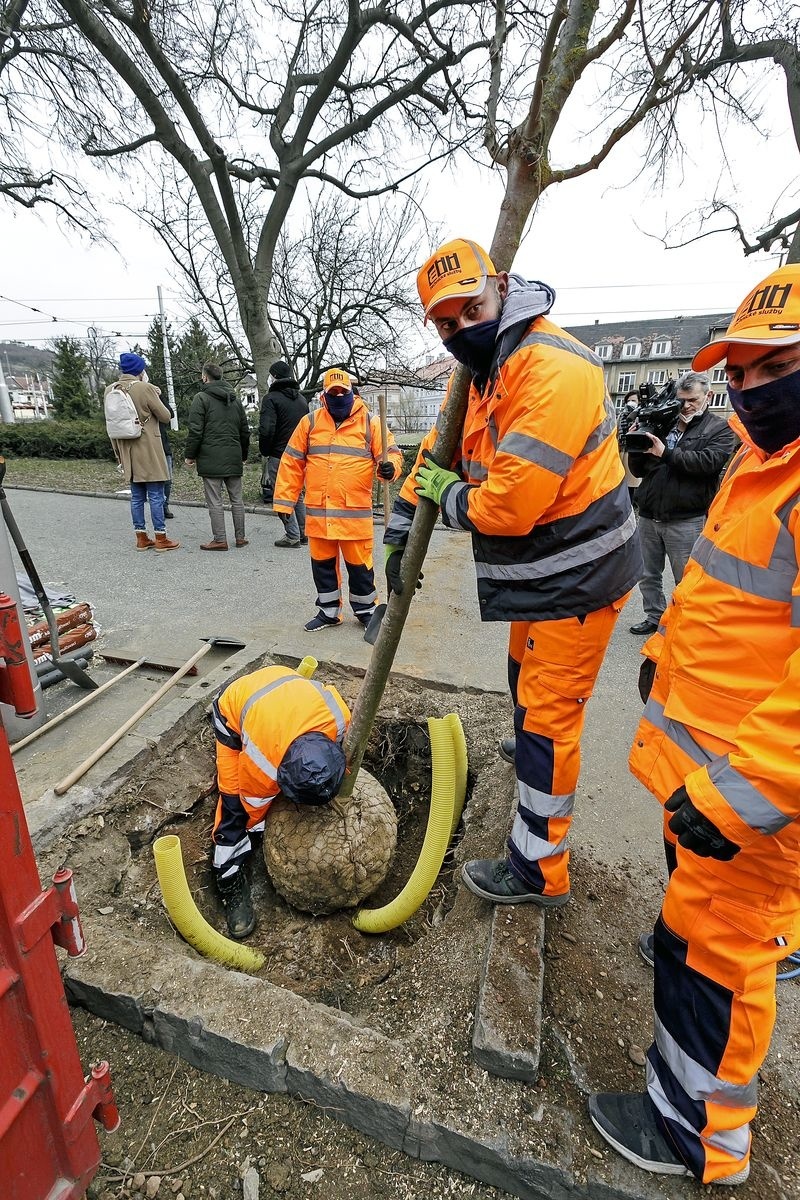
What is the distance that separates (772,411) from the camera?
136 cm

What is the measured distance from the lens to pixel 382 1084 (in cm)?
161

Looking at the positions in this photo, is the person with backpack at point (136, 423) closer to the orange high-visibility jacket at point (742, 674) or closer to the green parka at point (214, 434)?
the green parka at point (214, 434)

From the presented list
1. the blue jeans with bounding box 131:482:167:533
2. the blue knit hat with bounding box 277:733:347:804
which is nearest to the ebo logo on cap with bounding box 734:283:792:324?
the blue knit hat with bounding box 277:733:347:804

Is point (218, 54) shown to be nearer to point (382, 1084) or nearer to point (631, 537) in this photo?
point (631, 537)

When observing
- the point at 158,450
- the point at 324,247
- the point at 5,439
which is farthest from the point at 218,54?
the point at 5,439

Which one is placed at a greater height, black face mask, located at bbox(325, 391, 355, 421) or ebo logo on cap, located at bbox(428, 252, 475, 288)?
ebo logo on cap, located at bbox(428, 252, 475, 288)

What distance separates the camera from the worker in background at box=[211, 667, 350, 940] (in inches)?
89.2

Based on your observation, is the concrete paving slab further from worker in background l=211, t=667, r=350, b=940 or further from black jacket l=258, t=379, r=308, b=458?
black jacket l=258, t=379, r=308, b=458

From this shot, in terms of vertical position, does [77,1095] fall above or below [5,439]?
below

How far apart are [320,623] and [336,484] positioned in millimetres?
1187

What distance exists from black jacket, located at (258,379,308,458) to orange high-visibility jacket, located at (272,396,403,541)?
8.92ft

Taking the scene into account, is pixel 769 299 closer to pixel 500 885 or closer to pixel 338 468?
pixel 500 885

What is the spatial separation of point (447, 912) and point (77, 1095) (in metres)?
1.37

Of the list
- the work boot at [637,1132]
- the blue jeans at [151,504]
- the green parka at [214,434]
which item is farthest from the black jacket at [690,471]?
the blue jeans at [151,504]
